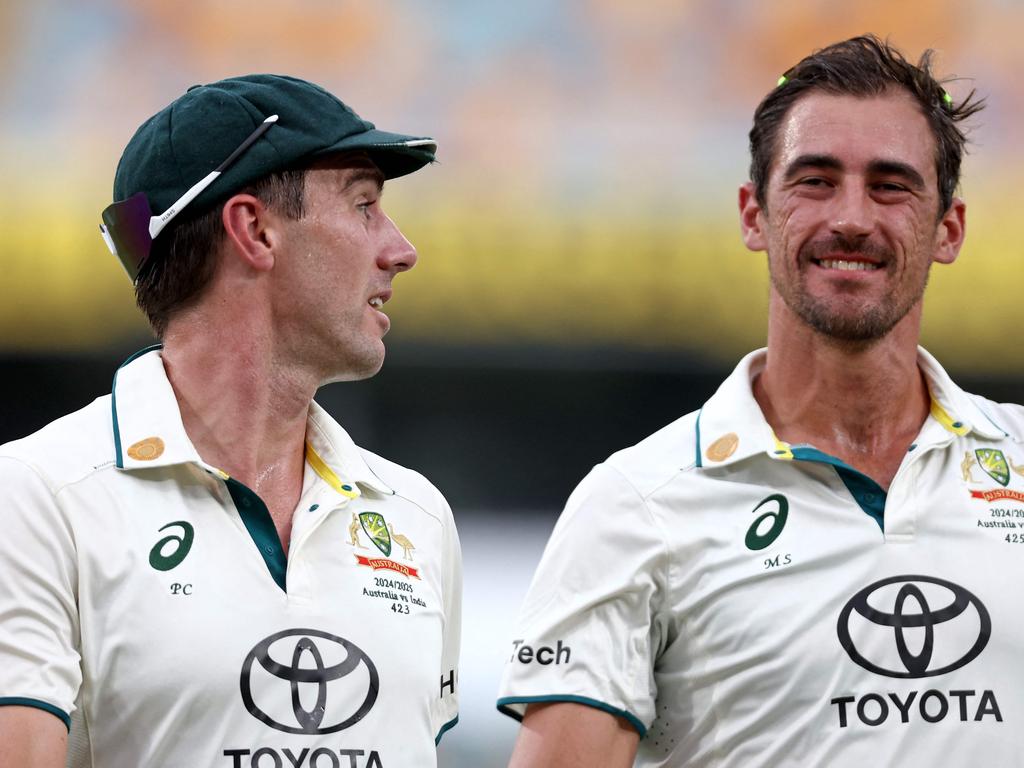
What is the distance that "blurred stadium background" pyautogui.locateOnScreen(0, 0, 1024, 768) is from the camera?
695 cm

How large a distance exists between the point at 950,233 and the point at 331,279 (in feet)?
3.77

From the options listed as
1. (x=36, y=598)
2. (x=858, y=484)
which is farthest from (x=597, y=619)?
(x=36, y=598)

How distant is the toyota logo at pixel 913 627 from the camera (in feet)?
8.45

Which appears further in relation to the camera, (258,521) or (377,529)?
(377,529)

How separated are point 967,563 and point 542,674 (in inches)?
28.7

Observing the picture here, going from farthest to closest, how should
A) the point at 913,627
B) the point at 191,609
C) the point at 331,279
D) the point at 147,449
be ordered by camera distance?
the point at 331,279, the point at 913,627, the point at 147,449, the point at 191,609

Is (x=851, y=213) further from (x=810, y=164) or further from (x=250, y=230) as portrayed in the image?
(x=250, y=230)

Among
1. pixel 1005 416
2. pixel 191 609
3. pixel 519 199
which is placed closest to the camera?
pixel 191 609

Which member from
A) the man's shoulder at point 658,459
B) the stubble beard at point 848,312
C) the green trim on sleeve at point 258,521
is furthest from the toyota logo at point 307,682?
the stubble beard at point 848,312

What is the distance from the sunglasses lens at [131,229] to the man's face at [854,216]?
1.10 meters

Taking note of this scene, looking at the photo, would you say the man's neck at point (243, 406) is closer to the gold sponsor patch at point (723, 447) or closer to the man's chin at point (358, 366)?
the man's chin at point (358, 366)

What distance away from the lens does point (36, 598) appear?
224 cm

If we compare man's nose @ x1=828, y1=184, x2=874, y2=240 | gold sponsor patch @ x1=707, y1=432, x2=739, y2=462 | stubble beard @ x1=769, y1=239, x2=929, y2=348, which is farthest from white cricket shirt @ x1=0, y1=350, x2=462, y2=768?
man's nose @ x1=828, y1=184, x2=874, y2=240

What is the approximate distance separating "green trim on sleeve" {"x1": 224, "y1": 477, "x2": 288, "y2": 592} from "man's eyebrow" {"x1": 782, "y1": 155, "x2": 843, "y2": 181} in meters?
1.12
